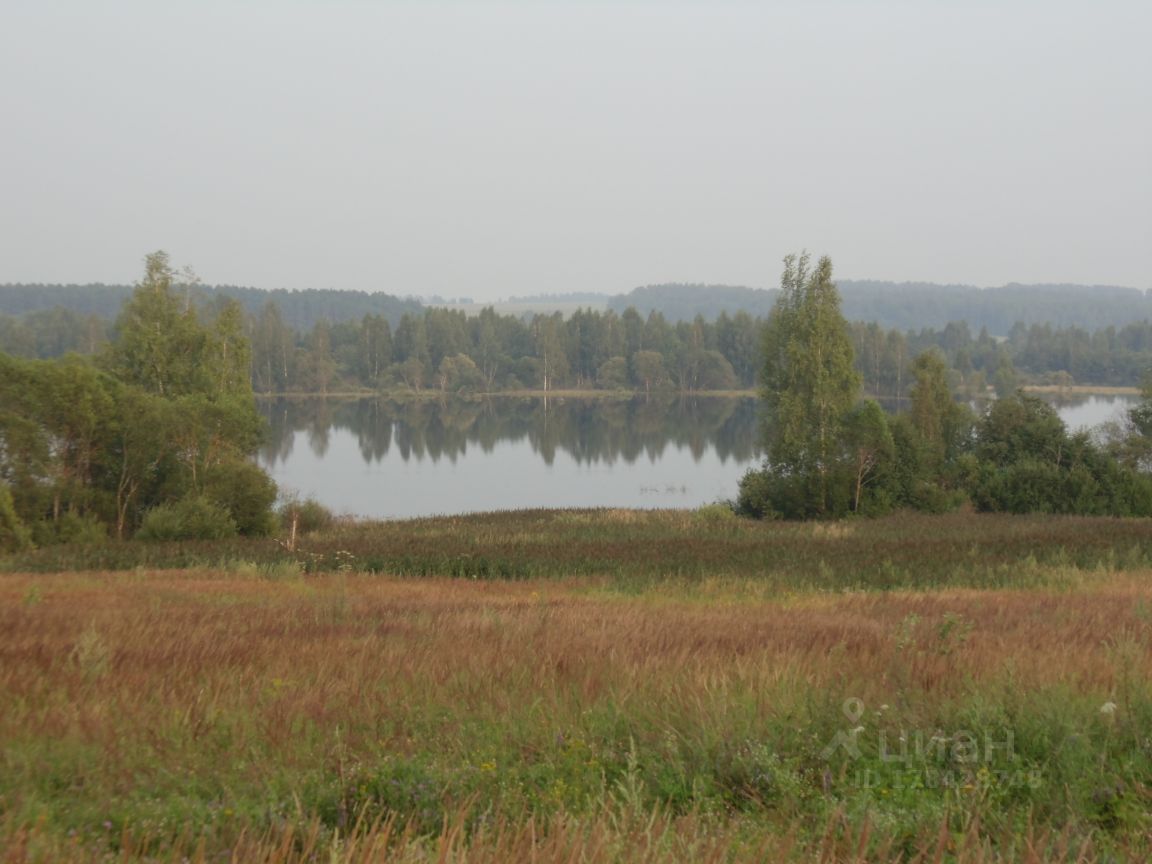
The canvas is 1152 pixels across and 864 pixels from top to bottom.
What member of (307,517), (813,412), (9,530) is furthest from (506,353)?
(9,530)

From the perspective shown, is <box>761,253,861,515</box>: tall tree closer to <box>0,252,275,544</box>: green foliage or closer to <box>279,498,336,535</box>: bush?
<box>279,498,336,535</box>: bush

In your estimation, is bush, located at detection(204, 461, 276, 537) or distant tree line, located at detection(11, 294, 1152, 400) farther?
distant tree line, located at detection(11, 294, 1152, 400)

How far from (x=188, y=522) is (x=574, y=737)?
90.0ft

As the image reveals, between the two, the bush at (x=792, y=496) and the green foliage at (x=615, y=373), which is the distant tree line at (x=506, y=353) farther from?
the bush at (x=792, y=496)

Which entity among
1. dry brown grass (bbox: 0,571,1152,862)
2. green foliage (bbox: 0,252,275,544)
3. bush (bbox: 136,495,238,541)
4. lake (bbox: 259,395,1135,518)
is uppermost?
dry brown grass (bbox: 0,571,1152,862)

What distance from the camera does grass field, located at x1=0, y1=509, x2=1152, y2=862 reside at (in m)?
3.15

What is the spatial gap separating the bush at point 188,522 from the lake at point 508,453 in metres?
14.6

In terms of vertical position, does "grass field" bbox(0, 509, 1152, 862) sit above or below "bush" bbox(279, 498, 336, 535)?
above

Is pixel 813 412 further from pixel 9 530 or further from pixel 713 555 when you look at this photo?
pixel 9 530

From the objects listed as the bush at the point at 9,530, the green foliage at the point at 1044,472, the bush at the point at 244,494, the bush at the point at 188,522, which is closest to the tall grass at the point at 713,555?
the bush at the point at 9,530

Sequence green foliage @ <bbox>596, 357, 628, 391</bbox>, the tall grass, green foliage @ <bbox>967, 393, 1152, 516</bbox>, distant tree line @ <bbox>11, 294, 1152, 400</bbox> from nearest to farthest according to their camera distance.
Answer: the tall grass, green foliage @ <bbox>967, 393, 1152, 516</bbox>, distant tree line @ <bbox>11, 294, 1152, 400</bbox>, green foliage @ <bbox>596, 357, 628, 391</bbox>

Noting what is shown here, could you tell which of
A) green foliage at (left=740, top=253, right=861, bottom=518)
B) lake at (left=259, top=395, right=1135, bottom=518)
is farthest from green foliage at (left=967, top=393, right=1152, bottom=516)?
lake at (left=259, top=395, right=1135, bottom=518)

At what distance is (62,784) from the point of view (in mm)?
3768

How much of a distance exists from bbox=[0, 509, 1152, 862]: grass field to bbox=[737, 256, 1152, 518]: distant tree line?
3242 centimetres
